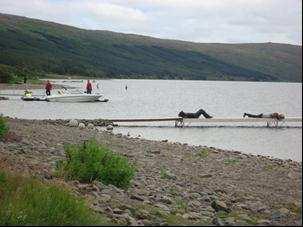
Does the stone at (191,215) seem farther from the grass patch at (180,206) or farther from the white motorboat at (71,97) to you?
the white motorboat at (71,97)

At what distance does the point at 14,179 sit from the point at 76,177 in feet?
8.40

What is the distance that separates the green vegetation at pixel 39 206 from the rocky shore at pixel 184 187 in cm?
75

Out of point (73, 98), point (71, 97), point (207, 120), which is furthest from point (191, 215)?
point (73, 98)

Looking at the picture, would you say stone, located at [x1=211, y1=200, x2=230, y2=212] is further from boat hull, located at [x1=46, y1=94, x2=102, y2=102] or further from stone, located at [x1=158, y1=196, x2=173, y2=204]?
boat hull, located at [x1=46, y1=94, x2=102, y2=102]

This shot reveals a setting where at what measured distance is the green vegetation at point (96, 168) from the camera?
13.3 m

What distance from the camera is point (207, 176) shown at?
19594 millimetres

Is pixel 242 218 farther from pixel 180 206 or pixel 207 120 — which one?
pixel 207 120

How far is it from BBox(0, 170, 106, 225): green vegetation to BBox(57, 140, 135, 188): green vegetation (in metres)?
2.64

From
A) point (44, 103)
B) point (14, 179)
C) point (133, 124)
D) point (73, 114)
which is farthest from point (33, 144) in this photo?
point (44, 103)

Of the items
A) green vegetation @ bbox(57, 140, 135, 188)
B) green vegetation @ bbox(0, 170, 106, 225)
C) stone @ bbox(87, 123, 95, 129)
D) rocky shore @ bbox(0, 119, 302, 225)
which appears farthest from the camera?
stone @ bbox(87, 123, 95, 129)

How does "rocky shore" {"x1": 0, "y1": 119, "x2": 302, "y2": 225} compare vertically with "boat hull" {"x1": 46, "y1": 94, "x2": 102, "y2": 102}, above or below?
above

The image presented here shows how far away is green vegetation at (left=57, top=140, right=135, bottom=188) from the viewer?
43.7ft

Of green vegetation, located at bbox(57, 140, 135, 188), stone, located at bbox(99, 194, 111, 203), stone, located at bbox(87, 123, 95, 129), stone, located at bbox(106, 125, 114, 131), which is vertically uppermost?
green vegetation, located at bbox(57, 140, 135, 188)

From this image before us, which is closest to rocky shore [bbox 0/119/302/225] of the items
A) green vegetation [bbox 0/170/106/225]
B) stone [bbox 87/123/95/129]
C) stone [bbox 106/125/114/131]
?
green vegetation [bbox 0/170/106/225]
